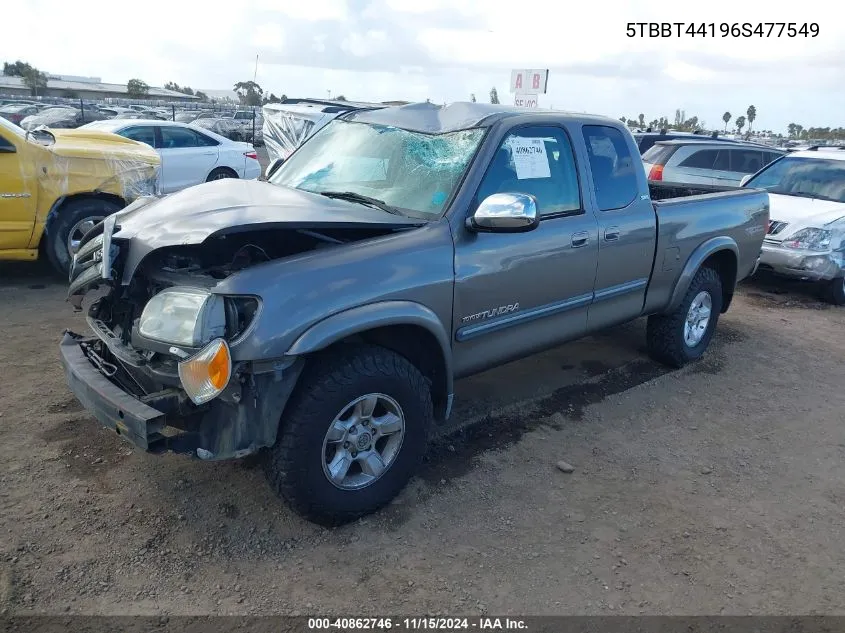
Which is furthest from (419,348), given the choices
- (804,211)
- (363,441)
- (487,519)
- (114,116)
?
(114,116)

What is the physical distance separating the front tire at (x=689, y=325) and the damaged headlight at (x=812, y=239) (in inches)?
104

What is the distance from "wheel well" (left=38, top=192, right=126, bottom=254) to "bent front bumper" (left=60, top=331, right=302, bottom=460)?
4412 mm

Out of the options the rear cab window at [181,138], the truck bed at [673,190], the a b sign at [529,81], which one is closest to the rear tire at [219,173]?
the rear cab window at [181,138]

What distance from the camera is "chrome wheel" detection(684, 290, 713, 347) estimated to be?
538 cm

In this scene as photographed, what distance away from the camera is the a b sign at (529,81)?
13352 millimetres

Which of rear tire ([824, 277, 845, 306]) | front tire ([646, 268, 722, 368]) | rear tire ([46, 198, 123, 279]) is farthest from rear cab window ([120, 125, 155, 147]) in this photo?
rear tire ([824, 277, 845, 306])

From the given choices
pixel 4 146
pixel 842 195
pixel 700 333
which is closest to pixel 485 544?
pixel 700 333

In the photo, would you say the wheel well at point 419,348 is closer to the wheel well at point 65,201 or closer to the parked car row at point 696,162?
the wheel well at point 65,201

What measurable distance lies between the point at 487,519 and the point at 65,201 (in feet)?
18.1

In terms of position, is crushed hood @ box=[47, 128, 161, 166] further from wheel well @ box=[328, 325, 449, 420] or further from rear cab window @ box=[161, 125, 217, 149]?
wheel well @ box=[328, 325, 449, 420]

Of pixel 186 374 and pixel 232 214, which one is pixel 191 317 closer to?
pixel 186 374

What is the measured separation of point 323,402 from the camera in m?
2.86

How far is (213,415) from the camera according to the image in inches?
110

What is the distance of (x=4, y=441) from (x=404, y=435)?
7.58ft
